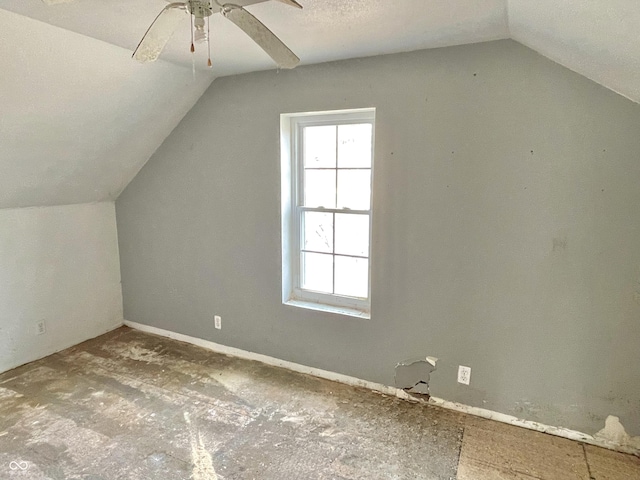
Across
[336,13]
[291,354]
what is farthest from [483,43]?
[291,354]

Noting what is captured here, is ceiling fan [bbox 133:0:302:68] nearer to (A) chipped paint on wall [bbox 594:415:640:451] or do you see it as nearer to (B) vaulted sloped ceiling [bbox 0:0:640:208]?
(B) vaulted sloped ceiling [bbox 0:0:640:208]

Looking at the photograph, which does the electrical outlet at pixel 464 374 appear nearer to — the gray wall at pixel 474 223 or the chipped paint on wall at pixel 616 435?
the gray wall at pixel 474 223

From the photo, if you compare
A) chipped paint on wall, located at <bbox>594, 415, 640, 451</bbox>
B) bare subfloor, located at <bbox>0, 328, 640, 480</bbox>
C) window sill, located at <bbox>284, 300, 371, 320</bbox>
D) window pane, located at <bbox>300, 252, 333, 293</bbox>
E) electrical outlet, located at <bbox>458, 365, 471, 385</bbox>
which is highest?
window pane, located at <bbox>300, 252, 333, 293</bbox>

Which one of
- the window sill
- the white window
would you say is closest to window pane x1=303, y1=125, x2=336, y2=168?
the white window

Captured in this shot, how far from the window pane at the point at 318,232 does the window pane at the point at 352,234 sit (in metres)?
0.07

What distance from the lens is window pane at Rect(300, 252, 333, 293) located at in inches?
122

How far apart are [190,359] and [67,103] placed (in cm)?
210

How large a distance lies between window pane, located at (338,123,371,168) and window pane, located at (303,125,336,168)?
6 cm

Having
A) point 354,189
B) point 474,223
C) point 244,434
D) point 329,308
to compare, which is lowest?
point 244,434

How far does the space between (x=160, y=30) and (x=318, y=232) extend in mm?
1852

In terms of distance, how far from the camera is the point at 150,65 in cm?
262

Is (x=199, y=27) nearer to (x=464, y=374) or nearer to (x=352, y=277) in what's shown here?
(x=352, y=277)

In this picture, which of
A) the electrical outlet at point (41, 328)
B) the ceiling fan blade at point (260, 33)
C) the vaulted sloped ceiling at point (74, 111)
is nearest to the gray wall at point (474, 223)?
the vaulted sloped ceiling at point (74, 111)

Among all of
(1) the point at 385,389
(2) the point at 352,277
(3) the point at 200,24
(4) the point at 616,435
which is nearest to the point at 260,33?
(3) the point at 200,24
